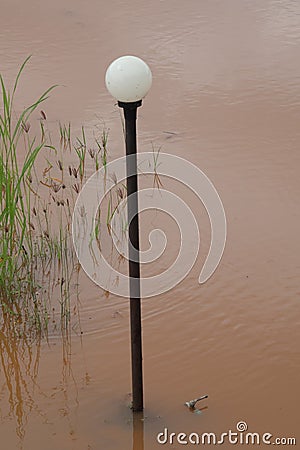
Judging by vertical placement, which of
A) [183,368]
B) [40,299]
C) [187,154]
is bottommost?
[183,368]

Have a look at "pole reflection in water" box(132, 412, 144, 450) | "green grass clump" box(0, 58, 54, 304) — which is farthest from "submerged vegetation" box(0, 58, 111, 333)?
"pole reflection in water" box(132, 412, 144, 450)

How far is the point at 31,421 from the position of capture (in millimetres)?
2227

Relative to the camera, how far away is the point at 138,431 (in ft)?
7.17

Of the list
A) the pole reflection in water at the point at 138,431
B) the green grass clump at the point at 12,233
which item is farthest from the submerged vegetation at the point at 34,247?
the pole reflection in water at the point at 138,431

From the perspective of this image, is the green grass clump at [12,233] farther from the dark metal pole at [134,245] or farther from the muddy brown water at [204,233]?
the dark metal pole at [134,245]

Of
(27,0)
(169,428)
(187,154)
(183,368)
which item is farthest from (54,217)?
(27,0)

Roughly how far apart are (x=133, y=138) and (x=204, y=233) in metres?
1.10

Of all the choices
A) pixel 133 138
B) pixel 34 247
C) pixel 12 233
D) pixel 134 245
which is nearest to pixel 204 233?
pixel 34 247

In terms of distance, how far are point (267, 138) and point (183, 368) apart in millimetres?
1495

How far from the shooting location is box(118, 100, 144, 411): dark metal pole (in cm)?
196

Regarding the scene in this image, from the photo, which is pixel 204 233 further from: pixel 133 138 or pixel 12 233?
pixel 133 138

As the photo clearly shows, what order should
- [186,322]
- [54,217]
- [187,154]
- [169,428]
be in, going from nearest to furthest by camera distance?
[169,428] → [186,322] → [54,217] → [187,154]

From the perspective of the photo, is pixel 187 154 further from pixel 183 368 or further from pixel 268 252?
pixel 183 368

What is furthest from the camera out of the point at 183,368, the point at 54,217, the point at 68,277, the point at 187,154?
the point at 187,154
